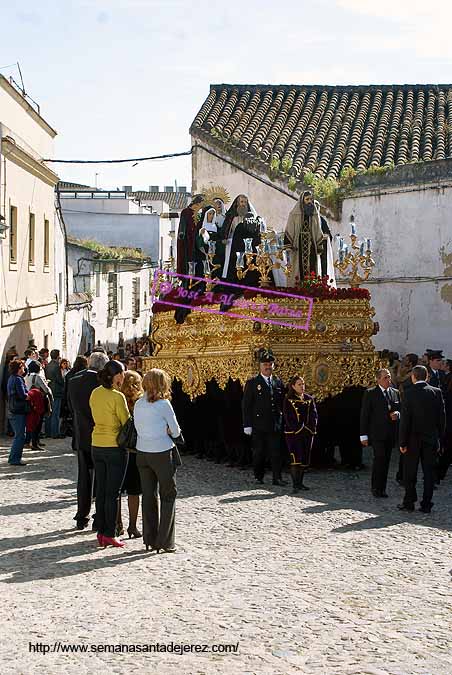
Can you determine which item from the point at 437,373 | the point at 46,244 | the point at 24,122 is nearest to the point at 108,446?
the point at 437,373

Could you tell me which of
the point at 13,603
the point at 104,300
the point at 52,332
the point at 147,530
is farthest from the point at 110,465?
the point at 104,300

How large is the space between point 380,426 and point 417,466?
116 cm

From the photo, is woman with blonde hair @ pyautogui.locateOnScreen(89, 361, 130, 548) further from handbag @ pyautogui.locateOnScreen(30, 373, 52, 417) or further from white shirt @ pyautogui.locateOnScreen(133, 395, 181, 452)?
handbag @ pyautogui.locateOnScreen(30, 373, 52, 417)

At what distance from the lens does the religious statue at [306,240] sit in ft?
58.4

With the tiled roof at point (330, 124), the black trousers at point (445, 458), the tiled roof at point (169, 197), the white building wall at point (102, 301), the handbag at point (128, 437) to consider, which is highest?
the tiled roof at point (169, 197)

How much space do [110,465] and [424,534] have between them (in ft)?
10.3

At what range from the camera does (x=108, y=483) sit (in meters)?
11.1

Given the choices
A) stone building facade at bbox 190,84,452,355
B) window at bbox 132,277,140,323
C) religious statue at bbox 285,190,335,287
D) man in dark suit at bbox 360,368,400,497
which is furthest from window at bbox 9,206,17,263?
window at bbox 132,277,140,323

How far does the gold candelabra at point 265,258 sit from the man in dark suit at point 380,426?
9.55ft

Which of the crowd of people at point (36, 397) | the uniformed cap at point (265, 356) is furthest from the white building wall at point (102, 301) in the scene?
the uniformed cap at point (265, 356)

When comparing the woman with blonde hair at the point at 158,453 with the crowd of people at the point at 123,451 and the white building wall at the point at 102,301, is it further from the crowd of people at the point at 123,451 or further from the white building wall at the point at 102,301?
the white building wall at the point at 102,301

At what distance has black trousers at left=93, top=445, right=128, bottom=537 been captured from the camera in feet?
35.7

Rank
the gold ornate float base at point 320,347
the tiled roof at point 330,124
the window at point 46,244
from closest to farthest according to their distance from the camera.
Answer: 1. the gold ornate float base at point 320,347
2. the tiled roof at point 330,124
3. the window at point 46,244

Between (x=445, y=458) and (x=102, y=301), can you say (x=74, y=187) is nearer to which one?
(x=102, y=301)
